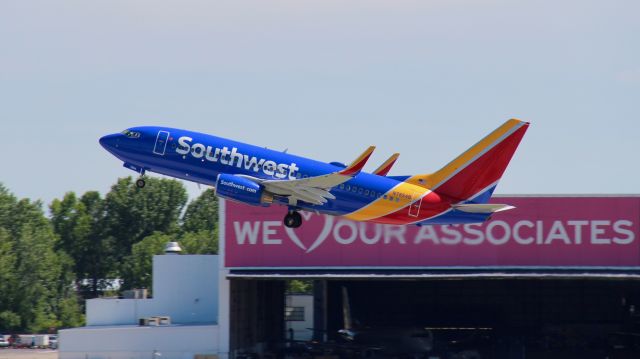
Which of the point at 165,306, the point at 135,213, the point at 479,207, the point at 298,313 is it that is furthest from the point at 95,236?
the point at 479,207

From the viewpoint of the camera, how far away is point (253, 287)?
3287 inches

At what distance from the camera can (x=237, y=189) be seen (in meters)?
61.9

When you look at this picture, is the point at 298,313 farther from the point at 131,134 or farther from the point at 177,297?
the point at 131,134

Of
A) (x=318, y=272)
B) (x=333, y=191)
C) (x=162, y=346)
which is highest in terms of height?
(x=333, y=191)

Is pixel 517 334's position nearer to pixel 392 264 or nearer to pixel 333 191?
pixel 392 264

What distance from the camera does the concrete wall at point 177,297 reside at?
3278 inches

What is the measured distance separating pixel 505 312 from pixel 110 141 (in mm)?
39397

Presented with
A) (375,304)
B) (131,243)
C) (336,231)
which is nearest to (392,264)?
(336,231)

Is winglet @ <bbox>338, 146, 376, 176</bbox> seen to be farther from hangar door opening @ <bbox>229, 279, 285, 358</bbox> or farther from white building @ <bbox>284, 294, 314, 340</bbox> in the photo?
white building @ <bbox>284, 294, 314, 340</bbox>

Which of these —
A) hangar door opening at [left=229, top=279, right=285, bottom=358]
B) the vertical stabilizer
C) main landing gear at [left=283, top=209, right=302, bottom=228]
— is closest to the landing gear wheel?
main landing gear at [left=283, top=209, right=302, bottom=228]

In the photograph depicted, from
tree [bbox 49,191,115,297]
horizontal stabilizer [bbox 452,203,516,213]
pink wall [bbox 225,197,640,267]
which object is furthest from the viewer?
tree [bbox 49,191,115,297]

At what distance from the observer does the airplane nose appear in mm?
65312

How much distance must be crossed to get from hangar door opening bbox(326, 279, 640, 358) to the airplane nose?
2627 cm

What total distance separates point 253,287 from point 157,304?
25.2ft
